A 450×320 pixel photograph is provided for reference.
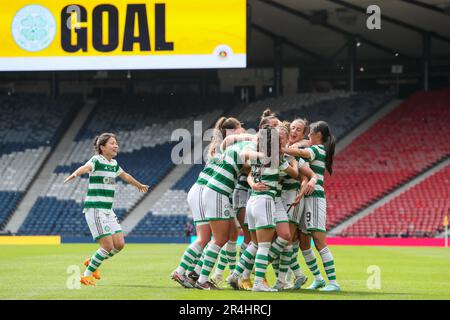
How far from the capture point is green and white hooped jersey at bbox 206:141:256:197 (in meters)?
14.2

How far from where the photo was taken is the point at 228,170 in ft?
46.9

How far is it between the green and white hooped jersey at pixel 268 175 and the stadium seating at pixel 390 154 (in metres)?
28.0

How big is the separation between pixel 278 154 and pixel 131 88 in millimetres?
41175

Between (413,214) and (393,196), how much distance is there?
8.77ft

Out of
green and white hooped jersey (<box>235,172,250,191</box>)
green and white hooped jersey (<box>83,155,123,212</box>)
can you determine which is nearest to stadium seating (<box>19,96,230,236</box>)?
green and white hooped jersey (<box>83,155,123,212</box>)

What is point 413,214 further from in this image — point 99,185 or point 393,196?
point 99,185

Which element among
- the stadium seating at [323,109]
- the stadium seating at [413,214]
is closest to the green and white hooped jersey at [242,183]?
the stadium seating at [413,214]

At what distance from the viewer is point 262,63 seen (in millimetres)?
54312

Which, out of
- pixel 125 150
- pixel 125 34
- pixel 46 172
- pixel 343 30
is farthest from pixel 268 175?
pixel 46 172

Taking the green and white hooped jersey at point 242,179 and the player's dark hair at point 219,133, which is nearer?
the green and white hooped jersey at point 242,179

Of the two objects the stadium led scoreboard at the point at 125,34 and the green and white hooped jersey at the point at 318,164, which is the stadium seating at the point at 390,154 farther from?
the green and white hooped jersey at the point at 318,164

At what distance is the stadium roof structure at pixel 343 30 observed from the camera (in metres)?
42.5

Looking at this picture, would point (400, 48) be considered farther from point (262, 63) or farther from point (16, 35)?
point (16, 35)

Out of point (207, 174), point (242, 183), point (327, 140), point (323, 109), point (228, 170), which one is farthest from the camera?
point (323, 109)
